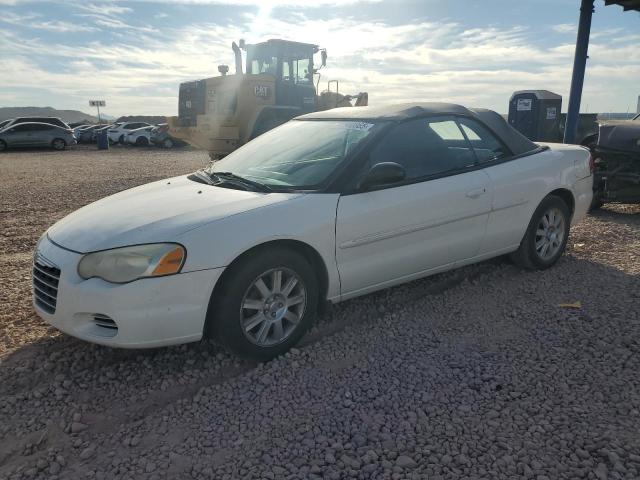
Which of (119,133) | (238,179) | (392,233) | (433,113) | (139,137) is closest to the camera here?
(392,233)

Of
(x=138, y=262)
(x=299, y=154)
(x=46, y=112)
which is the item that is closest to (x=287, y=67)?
(x=299, y=154)

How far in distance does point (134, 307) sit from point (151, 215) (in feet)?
2.08

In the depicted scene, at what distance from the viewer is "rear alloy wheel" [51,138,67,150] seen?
2747 centimetres

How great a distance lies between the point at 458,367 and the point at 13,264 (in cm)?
460

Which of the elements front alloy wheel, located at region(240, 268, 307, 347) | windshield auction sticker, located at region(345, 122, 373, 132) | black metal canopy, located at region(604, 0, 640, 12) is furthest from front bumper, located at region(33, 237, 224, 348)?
black metal canopy, located at region(604, 0, 640, 12)

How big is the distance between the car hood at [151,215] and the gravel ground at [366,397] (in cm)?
82

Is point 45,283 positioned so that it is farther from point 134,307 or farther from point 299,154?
point 299,154

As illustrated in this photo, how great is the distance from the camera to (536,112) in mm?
10312

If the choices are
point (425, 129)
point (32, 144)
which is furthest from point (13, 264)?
point (32, 144)

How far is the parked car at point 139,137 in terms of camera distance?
1206 inches

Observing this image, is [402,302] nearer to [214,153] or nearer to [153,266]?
[153,266]

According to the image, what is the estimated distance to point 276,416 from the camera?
2.76m

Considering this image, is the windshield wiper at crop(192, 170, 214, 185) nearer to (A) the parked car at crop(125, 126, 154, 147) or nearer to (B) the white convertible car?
(B) the white convertible car

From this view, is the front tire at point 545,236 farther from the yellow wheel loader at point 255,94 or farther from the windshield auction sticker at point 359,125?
the yellow wheel loader at point 255,94
